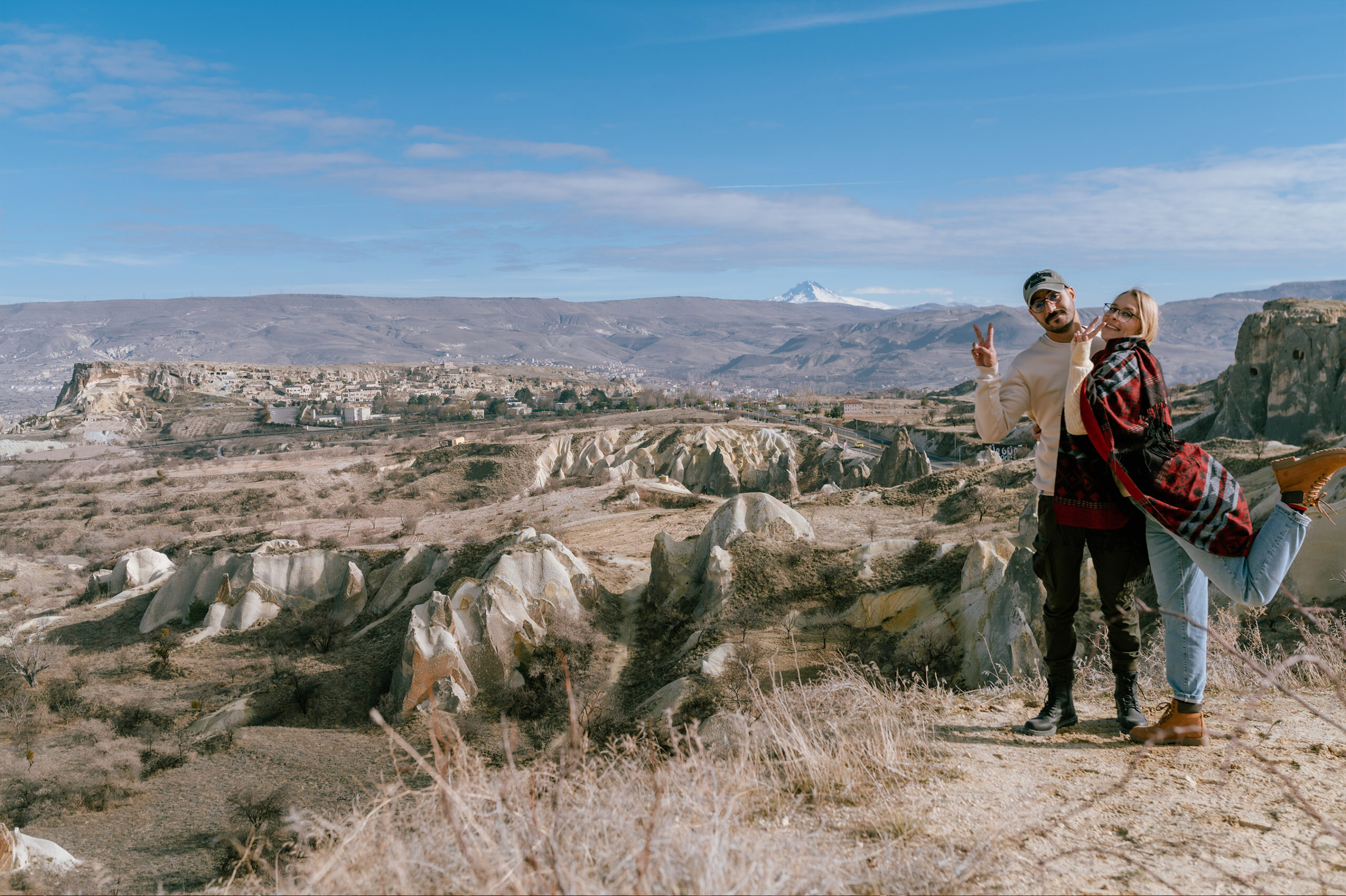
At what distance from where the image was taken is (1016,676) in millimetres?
8930

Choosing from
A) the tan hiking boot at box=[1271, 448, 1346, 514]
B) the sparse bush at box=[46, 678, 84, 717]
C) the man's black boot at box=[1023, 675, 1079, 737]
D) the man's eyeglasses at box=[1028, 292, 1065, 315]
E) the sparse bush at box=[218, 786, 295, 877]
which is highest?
the man's eyeglasses at box=[1028, 292, 1065, 315]

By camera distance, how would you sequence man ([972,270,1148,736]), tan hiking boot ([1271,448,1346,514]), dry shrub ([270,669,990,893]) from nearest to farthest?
dry shrub ([270,669,990,893]) < tan hiking boot ([1271,448,1346,514]) < man ([972,270,1148,736])

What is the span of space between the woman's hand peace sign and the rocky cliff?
36226mm

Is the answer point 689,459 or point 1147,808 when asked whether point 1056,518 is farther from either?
point 689,459

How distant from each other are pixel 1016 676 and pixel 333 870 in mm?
8565

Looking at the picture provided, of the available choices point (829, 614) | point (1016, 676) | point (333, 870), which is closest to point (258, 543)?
point (829, 614)

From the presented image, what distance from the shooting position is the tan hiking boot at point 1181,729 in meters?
3.63

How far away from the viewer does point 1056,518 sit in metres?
3.88

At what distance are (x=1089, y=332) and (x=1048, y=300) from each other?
1.05 feet

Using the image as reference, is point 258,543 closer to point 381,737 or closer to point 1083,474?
point 381,737

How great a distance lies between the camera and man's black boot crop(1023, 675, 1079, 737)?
407cm

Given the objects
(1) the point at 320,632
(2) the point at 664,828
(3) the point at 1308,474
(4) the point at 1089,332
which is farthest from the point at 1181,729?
(1) the point at 320,632

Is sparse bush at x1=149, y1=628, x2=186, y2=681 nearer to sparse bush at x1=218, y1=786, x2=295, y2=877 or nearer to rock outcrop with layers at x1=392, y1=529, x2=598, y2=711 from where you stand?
rock outcrop with layers at x1=392, y1=529, x2=598, y2=711

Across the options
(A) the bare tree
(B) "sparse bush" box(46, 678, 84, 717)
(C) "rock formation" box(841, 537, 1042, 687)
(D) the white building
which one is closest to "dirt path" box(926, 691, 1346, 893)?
(C) "rock formation" box(841, 537, 1042, 687)
